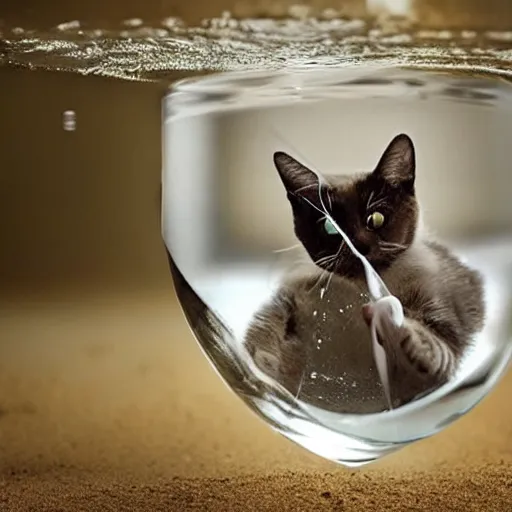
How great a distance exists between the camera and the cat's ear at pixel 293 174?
60cm

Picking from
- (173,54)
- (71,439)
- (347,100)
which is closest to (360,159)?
(347,100)

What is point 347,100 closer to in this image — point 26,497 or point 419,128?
point 419,128

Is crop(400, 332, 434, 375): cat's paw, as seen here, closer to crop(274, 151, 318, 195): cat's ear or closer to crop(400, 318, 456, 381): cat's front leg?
crop(400, 318, 456, 381): cat's front leg

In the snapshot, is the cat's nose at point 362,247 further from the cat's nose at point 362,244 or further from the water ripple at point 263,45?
the water ripple at point 263,45

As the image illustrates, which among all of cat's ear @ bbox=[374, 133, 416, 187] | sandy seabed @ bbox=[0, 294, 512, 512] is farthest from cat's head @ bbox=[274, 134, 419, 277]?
sandy seabed @ bbox=[0, 294, 512, 512]

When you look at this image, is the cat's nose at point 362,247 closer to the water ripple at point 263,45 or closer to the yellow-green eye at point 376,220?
the yellow-green eye at point 376,220

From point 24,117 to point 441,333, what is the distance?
32 centimetres

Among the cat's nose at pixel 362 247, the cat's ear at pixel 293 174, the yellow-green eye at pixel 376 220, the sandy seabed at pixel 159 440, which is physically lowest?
the sandy seabed at pixel 159 440

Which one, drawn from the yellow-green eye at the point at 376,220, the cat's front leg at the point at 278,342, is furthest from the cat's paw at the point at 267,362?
the yellow-green eye at the point at 376,220

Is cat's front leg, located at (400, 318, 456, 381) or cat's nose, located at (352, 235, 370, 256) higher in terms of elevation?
cat's nose, located at (352, 235, 370, 256)

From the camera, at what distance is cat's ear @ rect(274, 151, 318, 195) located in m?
0.60

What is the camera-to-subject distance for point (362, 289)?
610 millimetres

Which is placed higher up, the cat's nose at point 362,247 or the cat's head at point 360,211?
the cat's head at point 360,211

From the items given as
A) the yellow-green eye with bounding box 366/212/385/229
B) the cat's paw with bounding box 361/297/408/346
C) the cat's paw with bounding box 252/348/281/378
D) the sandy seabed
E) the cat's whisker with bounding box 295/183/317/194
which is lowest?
the sandy seabed
